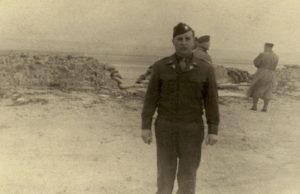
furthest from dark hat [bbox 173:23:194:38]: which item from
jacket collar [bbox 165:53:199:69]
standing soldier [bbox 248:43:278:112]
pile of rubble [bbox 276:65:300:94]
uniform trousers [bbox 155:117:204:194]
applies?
pile of rubble [bbox 276:65:300:94]

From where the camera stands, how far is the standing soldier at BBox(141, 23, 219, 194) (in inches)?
157

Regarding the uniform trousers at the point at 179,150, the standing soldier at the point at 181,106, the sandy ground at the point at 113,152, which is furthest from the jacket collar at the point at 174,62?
the sandy ground at the point at 113,152

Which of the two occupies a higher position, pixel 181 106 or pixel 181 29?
pixel 181 29

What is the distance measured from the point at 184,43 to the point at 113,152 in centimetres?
287

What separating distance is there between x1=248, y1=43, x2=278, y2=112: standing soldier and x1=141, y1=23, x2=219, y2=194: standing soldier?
688 cm

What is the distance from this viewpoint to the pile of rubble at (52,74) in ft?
41.4

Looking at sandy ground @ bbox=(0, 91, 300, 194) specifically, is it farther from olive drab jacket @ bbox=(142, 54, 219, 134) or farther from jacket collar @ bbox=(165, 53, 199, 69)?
jacket collar @ bbox=(165, 53, 199, 69)

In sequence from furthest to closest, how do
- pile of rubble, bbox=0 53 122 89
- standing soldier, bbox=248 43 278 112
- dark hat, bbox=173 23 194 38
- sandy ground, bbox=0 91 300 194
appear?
pile of rubble, bbox=0 53 122 89 < standing soldier, bbox=248 43 278 112 < sandy ground, bbox=0 91 300 194 < dark hat, bbox=173 23 194 38

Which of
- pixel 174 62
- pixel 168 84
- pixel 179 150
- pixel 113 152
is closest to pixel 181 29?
pixel 174 62

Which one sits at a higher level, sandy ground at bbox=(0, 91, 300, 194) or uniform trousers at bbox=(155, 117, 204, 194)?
uniform trousers at bbox=(155, 117, 204, 194)

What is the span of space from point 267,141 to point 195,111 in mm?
3899

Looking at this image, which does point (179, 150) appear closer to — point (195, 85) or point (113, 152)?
point (195, 85)

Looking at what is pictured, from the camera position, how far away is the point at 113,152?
21.0 ft

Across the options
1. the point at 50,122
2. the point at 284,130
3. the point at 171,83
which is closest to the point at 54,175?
the point at 171,83
